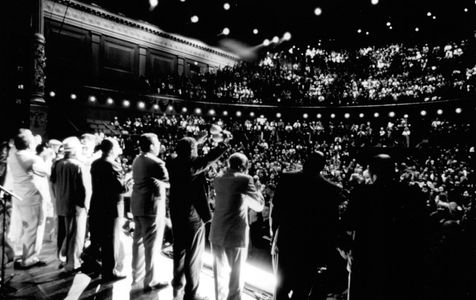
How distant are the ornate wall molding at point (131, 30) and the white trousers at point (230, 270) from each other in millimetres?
14313

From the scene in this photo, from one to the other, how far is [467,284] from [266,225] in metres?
2.42

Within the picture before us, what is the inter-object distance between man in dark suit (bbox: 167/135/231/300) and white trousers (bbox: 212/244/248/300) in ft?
0.59

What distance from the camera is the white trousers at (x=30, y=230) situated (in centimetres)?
332

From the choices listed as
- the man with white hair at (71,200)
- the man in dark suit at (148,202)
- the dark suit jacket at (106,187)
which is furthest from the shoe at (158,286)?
the man with white hair at (71,200)

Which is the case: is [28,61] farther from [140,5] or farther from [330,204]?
[330,204]

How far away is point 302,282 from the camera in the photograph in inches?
80.3

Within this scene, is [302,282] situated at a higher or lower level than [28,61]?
lower

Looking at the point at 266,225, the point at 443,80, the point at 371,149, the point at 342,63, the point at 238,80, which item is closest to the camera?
the point at 266,225

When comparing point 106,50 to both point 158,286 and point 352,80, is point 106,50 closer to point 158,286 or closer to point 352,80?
point 352,80

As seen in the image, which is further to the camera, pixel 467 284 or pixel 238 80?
pixel 238 80

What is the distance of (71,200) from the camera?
3.21 metres

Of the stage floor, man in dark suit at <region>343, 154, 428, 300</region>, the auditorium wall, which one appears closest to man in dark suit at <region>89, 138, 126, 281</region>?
the stage floor

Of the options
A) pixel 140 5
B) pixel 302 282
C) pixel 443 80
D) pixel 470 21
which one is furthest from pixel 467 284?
pixel 470 21

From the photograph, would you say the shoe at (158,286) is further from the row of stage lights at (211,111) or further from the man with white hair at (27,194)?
the row of stage lights at (211,111)
